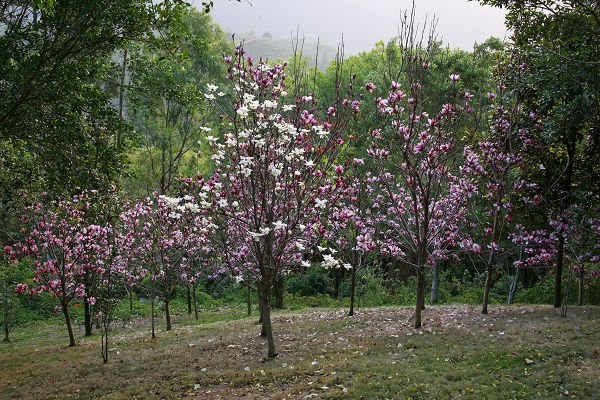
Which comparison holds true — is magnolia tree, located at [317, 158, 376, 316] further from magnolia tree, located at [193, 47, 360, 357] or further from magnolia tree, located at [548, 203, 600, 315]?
magnolia tree, located at [548, 203, 600, 315]

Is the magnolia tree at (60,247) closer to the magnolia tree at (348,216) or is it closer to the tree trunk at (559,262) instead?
the magnolia tree at (348,216)

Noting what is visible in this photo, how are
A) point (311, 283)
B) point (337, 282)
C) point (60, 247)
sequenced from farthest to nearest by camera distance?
point (337, 282)
point (311, 283)
point (60, 247)

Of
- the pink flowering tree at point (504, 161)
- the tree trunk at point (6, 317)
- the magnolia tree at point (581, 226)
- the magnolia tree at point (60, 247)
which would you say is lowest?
the tree trunk at point (6, 317)

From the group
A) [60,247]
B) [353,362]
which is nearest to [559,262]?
[353,362]

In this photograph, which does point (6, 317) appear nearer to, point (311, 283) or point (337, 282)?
point (311, 283)

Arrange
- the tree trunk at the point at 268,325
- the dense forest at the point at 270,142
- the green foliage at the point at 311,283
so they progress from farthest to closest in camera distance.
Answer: the green foliage at the point at 311,283
the tree trunk at the point at 268,325
the dense forest at the point at 270,142

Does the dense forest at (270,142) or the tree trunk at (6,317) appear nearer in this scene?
the dense forest at (270,142)

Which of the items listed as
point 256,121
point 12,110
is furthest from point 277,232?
point 12,110

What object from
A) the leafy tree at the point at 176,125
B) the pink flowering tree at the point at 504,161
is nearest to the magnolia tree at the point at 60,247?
the pink flowering tree at the point at 504,161

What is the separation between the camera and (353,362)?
25.3ft

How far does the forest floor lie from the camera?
246 inches

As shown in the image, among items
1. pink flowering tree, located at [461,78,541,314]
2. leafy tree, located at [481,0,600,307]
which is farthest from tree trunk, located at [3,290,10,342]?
leafy tree, located at [481,0,600,307]

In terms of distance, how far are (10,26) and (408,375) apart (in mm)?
9778

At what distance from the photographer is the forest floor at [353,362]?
6258mm
